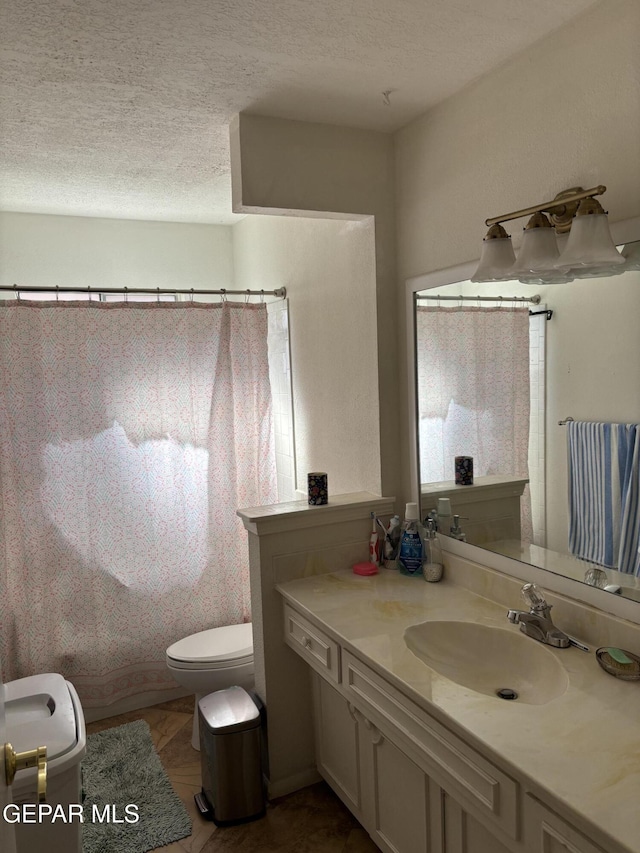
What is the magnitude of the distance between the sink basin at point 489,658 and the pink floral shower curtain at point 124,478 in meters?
1.67

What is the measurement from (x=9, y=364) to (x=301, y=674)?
183cm

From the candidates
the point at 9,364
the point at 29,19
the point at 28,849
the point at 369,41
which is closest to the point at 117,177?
the point at 9,364

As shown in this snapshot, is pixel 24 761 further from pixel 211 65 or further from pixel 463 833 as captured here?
pixel 211 65

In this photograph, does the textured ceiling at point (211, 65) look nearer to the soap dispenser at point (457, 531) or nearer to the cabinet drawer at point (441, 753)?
the soap dispenser at point (457, 531)

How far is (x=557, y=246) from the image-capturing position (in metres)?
1.71

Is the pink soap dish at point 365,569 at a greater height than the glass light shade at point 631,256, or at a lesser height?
lesser

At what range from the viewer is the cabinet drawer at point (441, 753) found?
124cm

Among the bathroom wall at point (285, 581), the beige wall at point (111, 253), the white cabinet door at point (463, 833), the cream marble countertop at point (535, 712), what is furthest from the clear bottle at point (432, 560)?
the beige wall at point (111, 253)

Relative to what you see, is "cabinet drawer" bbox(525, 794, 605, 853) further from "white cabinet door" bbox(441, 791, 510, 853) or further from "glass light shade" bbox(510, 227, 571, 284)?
"glass light shade" bbox(510, 227, 571, 284)

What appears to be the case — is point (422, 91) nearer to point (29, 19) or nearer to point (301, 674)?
point (29, 19)

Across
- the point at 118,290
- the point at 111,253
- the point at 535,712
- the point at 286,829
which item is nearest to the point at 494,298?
the point at 535,712

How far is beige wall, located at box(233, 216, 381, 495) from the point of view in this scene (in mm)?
2562

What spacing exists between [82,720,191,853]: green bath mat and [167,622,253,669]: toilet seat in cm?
41

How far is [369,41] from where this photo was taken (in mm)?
1761
